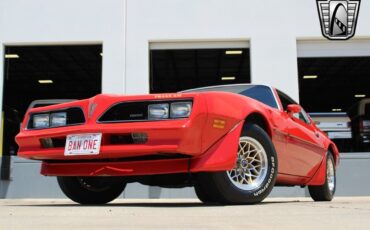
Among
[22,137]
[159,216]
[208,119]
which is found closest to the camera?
[159,216]

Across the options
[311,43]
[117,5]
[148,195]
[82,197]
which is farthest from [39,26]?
[82,197]

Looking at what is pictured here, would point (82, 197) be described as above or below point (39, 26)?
below

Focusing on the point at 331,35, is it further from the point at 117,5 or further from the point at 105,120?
the point at 105,120

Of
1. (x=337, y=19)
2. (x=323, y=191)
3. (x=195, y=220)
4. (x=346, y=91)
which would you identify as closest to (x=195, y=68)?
(x=337, y=19)

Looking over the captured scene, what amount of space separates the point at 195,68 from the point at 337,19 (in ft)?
13.2

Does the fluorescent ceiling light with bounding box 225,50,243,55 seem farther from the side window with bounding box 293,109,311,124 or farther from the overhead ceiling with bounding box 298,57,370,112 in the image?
the side window with bounding box 293,109,311,124

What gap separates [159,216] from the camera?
139 inches

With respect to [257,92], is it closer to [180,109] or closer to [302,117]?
[302,117]

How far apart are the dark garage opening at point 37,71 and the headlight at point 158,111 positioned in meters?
6.90

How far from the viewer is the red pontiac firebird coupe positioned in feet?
14.0

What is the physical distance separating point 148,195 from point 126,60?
2.70 m

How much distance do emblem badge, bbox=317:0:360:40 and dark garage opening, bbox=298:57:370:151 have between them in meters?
0.63

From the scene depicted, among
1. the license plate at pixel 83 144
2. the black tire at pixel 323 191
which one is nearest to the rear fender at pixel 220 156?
the license plate at pixel 83 144

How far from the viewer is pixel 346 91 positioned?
15898 mm
